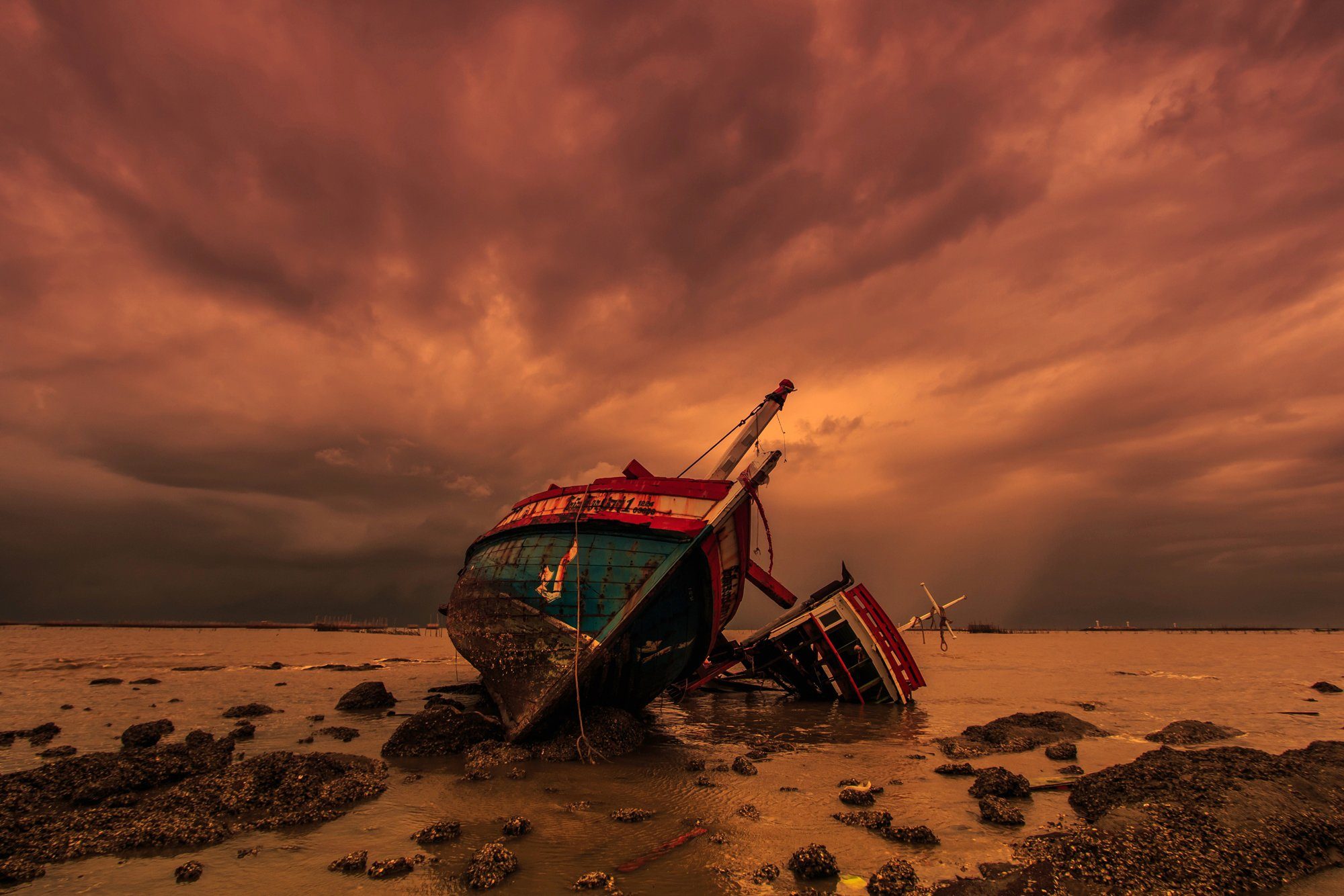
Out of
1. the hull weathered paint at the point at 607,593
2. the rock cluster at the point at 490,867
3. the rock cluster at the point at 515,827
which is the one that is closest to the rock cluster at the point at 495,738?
the hull weathered paint at the point at 607,593

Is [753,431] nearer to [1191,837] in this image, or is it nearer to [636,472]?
[636,472]

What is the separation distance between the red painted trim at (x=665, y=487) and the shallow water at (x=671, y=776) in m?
4.90

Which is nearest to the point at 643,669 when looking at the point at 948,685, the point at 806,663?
the point at 806,663

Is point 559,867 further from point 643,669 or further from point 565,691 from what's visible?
point 643,669

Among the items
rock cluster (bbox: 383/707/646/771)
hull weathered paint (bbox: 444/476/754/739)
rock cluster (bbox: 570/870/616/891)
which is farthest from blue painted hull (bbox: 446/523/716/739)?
rock cluster (bbox: 570/870/616/891)

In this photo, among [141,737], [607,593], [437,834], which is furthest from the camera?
[141,737]

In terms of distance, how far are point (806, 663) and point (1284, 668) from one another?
3153 cm

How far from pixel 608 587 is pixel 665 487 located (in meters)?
2.30

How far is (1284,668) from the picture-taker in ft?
107

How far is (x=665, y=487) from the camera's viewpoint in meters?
12.0

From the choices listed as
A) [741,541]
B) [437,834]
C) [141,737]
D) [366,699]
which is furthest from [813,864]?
[366,699]

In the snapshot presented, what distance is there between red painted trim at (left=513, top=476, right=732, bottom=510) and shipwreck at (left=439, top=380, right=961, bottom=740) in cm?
2

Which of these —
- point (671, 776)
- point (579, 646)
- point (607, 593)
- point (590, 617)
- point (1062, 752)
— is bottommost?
point (1062, 752)

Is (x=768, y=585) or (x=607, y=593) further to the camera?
(x=768, y=585)
